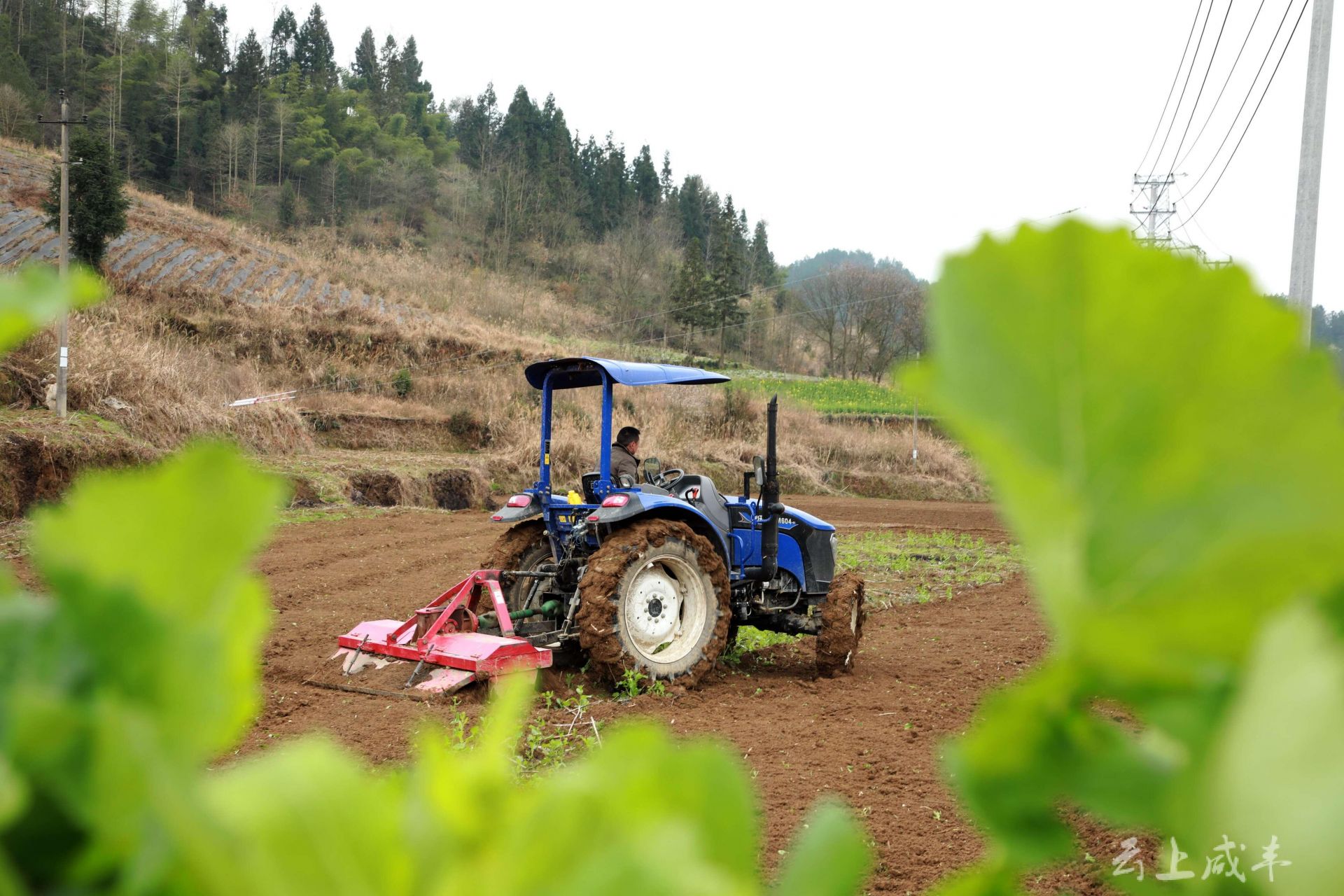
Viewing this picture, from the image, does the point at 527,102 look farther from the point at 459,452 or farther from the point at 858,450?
the point at 459,452

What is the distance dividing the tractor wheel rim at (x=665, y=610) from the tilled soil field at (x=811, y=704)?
0.33 meters

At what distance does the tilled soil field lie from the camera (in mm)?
4227

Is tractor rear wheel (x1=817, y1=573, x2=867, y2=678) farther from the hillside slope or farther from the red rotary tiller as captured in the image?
the hillside slope

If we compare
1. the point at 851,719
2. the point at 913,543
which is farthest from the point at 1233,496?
the point at 913,543

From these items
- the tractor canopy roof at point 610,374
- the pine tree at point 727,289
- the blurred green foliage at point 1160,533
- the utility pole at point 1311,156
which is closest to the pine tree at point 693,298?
the pine tree at point 727,289

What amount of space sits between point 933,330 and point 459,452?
2354cm

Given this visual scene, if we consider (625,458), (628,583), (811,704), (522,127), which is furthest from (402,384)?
(522,127)

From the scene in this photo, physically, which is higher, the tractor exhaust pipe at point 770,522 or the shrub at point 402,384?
the shrub at point 402,384

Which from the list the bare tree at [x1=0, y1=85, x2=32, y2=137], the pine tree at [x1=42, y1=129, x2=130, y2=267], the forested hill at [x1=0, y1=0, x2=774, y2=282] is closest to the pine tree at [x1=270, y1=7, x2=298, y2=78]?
the forested hill at [x1=0, y1=0, x2=774, y2=282]

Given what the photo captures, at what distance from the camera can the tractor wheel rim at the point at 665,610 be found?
600 centimetres

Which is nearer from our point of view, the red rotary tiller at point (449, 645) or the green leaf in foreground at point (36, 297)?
the green leaf in foreground at point (36, 297)

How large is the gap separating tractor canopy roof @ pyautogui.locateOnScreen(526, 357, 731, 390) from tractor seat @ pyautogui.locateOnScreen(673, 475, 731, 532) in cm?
71

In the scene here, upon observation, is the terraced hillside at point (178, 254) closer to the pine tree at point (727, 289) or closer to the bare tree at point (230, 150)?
the bare tree at point (230, 150)

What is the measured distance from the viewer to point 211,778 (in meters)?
0.28
